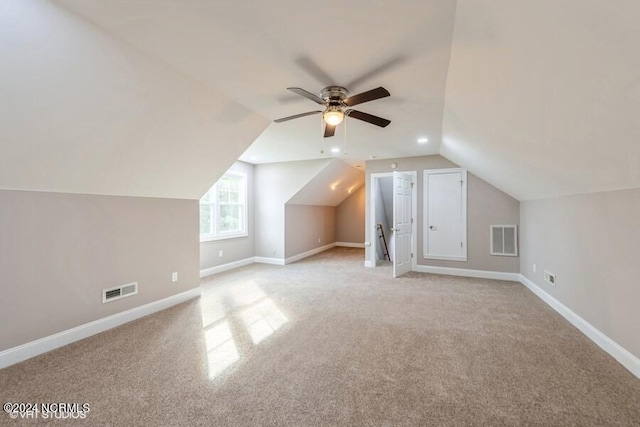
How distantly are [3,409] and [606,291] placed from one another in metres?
4.81

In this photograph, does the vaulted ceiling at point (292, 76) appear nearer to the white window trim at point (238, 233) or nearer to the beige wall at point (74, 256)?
the beige wall at point (74, 256)

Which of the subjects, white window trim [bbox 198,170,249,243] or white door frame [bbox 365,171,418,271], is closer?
white window trim [bbox 198,170,249,243]

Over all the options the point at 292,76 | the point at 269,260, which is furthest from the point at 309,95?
the point at 269,260

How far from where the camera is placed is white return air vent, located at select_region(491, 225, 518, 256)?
491 centimetres

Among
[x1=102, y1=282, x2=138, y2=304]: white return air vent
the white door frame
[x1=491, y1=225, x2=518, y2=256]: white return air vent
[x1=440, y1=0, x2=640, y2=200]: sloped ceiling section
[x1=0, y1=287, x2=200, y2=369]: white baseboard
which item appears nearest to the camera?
[x1=440, y1=0, x2=640, y2=200]: sloped ceiling section

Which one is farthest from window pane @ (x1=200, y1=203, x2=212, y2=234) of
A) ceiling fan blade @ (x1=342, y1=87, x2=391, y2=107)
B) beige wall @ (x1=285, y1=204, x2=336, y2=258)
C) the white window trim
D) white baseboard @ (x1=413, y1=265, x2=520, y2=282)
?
white baseboard @ (x1=413, y1=265, x2=520, y2=282)

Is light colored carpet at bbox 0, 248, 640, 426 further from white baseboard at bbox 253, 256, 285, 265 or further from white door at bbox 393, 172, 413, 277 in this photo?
white baseboard at bbox 253, 256, 285, 265

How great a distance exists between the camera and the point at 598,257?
2.60m

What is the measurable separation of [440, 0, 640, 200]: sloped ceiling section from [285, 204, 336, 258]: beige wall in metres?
4.63

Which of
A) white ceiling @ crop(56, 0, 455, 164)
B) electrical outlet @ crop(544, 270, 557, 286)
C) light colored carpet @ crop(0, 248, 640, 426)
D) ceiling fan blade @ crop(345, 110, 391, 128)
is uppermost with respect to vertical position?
white ceiling @ crop(56, 0, 455, 164)

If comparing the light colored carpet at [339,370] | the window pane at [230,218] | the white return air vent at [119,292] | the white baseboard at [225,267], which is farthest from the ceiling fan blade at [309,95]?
the white baseboard at [225,267]

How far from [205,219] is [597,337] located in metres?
5.84

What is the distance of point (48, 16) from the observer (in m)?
1.54

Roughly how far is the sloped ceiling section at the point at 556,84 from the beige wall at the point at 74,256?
3.63m
